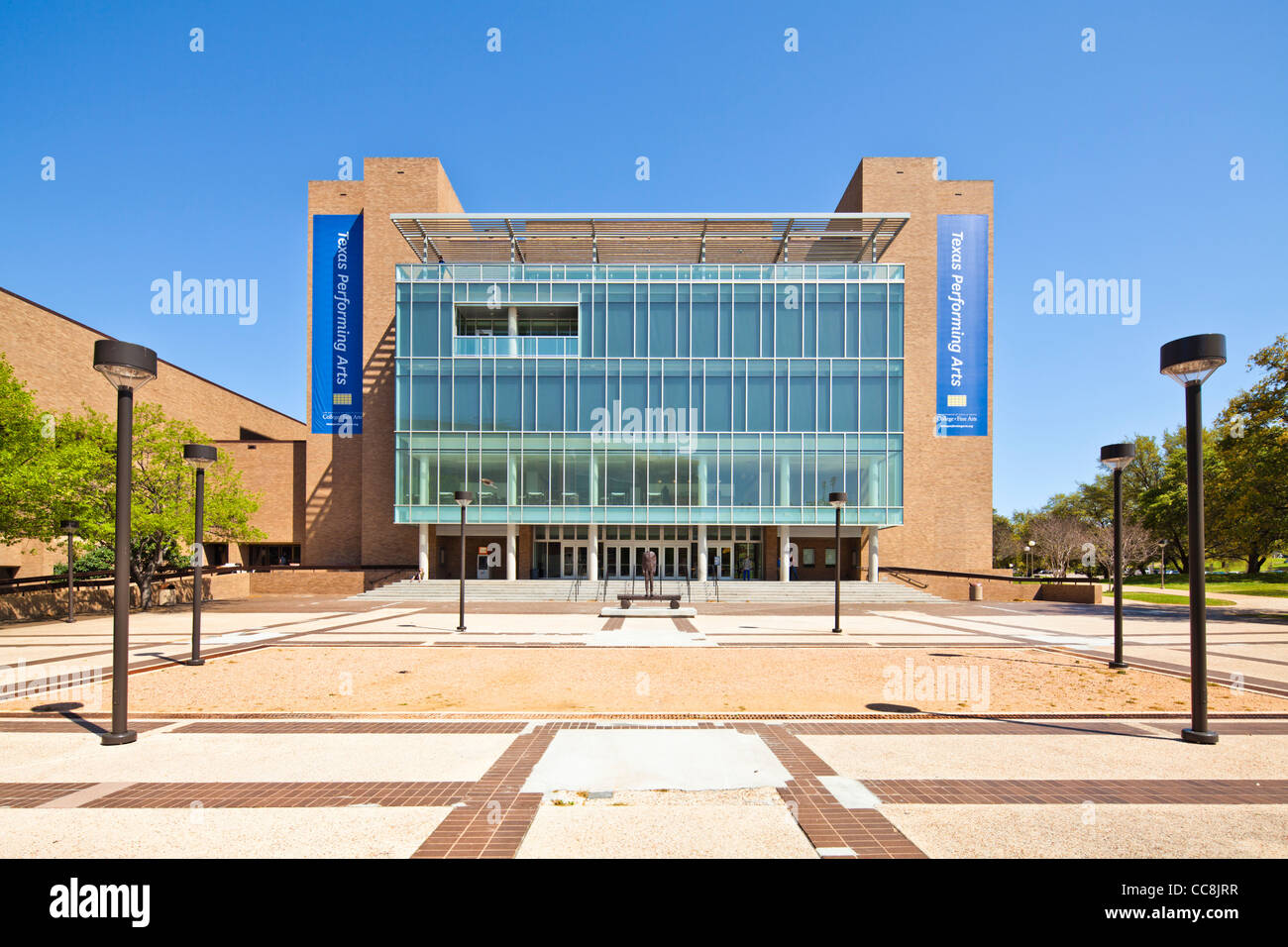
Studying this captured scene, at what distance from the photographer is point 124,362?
818 cm

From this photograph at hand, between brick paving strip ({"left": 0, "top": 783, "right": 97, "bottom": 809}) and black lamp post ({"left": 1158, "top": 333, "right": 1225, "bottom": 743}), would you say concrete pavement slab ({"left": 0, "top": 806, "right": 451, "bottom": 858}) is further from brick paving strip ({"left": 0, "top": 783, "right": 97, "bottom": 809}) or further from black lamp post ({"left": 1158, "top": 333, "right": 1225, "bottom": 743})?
black lamp post ({"left": 1158, "top": 333, "right": 1225, "bottom": 743})

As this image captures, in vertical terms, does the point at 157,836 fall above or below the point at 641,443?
below

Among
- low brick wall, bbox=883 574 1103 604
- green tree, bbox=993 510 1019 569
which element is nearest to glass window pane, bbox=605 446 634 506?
low brick wall, bbox=883 574 1103 604

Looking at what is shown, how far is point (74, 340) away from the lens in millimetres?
39062

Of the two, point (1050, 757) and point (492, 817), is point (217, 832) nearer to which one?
point (492, 817)

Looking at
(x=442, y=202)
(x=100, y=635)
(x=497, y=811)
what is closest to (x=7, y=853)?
(x=497, y=811)

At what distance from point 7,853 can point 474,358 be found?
34.6 metres

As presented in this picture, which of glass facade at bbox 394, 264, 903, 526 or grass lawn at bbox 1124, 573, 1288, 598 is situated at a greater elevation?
glass facade at bbox 394, 264, 903, 526

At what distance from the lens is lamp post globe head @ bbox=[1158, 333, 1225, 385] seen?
8117 millimetres

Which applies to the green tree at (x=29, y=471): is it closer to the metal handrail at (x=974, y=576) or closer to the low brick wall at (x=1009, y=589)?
the low brick wall at (x=1009, y=589)

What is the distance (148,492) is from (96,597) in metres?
4.54

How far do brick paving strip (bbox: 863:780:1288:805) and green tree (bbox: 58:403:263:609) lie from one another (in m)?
27.1

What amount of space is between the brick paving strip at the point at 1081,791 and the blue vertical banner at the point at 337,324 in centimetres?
4202
